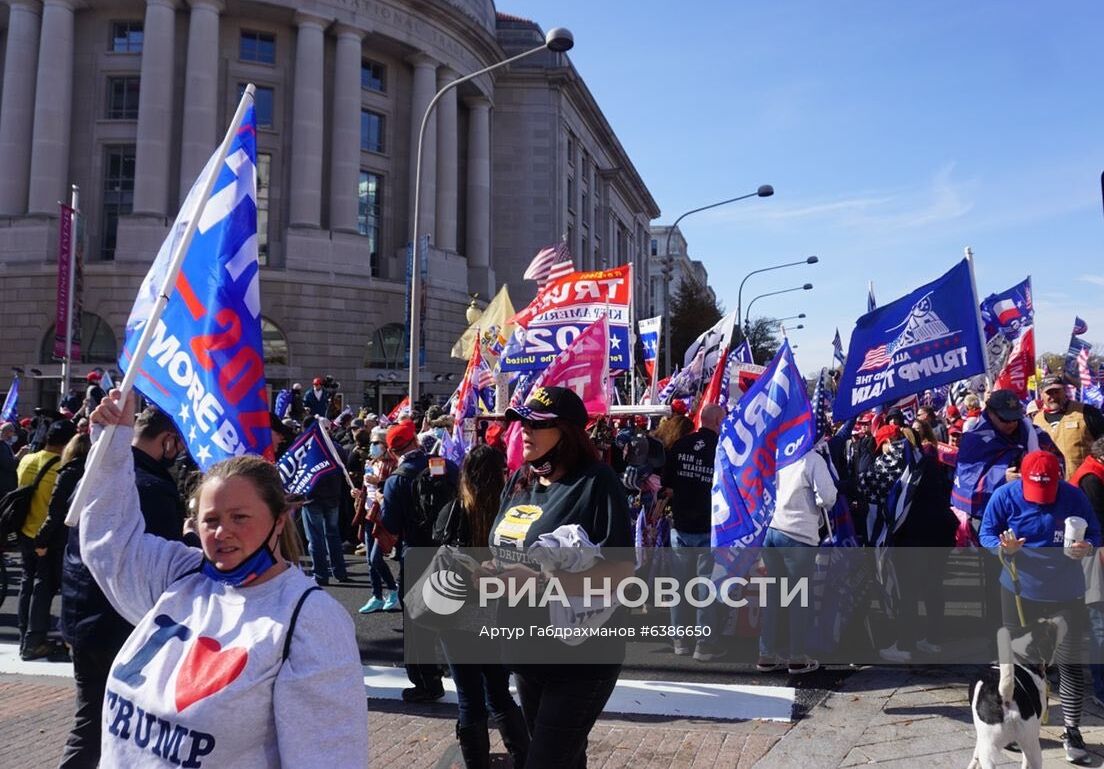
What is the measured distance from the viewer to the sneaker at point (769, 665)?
6.71 metres

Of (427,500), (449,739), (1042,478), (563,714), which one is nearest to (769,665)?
(1042,478)

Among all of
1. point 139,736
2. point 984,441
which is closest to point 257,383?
point 139,736

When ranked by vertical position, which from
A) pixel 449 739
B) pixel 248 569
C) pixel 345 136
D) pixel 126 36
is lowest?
pixel 449 739

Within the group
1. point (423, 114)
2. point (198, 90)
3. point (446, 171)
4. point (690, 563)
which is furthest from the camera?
point (446, 171)

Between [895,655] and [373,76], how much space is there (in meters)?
37.2

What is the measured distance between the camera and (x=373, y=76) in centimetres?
3928

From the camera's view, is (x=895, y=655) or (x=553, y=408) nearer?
(x=553, y=408)

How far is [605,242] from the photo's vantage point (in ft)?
218

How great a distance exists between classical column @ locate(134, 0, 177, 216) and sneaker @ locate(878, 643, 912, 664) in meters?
32.1

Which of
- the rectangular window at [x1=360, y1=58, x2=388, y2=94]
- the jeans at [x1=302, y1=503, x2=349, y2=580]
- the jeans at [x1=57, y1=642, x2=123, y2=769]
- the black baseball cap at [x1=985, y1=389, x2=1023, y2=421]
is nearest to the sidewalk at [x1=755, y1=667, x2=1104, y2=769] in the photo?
the black baseball cap at [x1=985, y1=389, x2=1023, y2=421]

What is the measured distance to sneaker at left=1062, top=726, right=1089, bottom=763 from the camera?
4770mm

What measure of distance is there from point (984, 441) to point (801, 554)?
1.62m

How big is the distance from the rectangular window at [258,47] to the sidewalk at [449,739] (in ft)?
113

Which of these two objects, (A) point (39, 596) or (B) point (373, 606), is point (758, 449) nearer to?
(B) point (373, 606)
